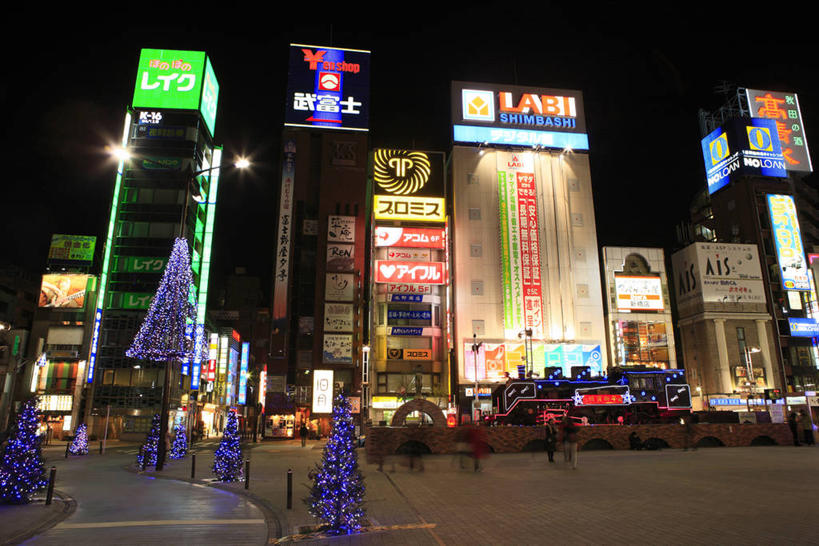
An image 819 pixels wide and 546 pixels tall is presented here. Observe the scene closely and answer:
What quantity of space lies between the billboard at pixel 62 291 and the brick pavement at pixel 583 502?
1566 inches

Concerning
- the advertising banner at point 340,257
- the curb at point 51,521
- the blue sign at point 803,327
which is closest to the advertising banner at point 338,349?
the advertising banner at point 340,257

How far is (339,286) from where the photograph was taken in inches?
2299

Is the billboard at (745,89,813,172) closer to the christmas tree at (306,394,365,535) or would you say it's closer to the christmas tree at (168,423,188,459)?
the christmas tree at (168,423,188,459)

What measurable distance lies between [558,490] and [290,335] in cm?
4767

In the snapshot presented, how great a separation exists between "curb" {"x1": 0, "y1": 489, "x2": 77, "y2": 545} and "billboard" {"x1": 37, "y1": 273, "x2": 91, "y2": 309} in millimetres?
45032

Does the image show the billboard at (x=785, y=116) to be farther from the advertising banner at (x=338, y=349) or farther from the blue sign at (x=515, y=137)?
the advertising banner at (x=338, y=349)

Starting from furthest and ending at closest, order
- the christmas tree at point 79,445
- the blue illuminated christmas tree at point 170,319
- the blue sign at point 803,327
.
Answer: the blue sign at point 803,327
the christmas tree at point 79,445
the blue illuminated christmas tree at point 170,319

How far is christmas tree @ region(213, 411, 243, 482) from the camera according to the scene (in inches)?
642

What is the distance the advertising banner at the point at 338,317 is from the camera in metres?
57.4

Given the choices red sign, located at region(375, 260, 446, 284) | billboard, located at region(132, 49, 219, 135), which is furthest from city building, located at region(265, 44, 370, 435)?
billboard, located at region(132, 49, 219, 135)

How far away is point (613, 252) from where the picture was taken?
6122cm

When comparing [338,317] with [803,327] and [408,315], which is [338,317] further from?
[803,327]

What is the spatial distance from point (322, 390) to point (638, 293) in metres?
36.9

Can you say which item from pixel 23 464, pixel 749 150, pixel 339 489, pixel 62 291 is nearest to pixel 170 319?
pixel 23 464
